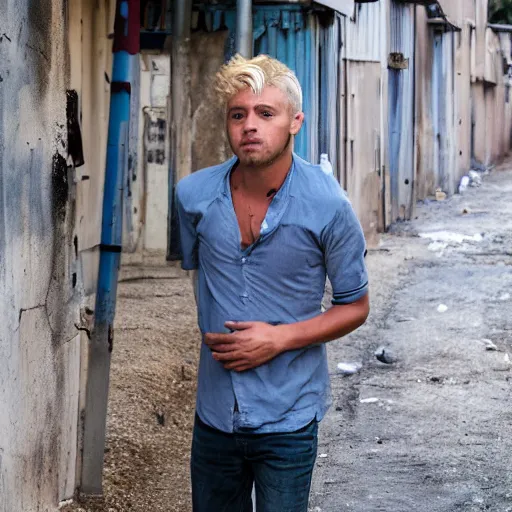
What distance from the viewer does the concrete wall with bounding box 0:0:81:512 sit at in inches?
133

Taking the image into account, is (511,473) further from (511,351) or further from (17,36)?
(17,36)

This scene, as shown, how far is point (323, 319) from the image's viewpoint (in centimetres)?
289

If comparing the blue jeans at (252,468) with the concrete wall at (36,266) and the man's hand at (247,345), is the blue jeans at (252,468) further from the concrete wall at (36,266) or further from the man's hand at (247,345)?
the concrete wall at (36,266)

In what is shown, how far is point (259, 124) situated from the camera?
282 cm

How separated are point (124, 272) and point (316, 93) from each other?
2.42 m

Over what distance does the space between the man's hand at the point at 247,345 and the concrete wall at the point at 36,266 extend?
85 cm

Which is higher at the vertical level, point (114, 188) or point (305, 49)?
point (305, 49)

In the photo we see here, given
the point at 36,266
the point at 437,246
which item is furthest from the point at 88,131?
the point at 437,246

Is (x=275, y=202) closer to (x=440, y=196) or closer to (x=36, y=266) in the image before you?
(x=36, y=266)

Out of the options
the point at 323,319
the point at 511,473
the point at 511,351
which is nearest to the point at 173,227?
the point at 511,351

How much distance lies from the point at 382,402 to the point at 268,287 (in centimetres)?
390

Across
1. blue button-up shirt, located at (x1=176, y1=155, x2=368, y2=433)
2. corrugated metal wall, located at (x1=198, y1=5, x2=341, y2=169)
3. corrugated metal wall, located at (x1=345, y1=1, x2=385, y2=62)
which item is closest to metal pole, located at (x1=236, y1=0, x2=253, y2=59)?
corrugated metal wall, located at (x1=198, y1=5, x2=341, y2=169)

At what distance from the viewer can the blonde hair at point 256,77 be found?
282cm

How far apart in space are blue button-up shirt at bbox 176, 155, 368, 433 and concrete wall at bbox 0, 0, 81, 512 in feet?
2.52
